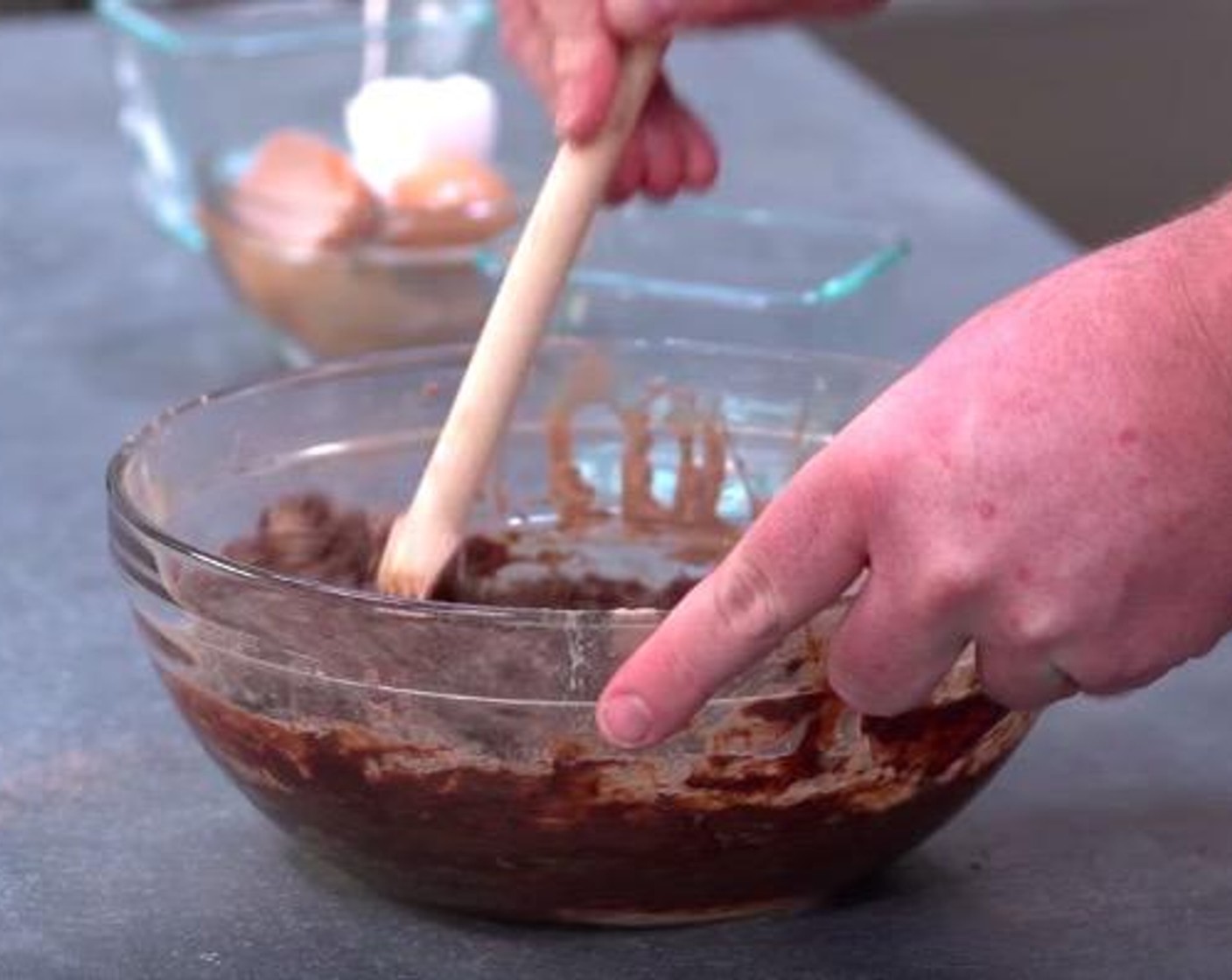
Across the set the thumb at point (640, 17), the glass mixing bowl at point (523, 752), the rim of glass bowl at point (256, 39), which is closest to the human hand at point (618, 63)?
the thumb at point (640, 17)

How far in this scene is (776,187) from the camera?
166cm

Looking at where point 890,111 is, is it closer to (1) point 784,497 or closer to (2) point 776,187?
(2) point 776,187

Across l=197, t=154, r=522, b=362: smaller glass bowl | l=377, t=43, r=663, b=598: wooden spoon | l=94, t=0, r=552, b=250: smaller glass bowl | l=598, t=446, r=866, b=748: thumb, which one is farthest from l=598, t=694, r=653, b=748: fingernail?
l=94, t=0, r=552, b=250: smaller glass bowl

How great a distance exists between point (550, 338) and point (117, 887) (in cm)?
28

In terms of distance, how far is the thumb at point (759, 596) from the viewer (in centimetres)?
70

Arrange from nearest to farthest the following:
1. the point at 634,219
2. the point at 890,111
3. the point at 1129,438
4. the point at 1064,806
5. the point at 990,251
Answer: the point at 1129,438
the point at 1064,806
the point at 634,219
the point at 990,251
the point at 890,111

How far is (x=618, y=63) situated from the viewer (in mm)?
867

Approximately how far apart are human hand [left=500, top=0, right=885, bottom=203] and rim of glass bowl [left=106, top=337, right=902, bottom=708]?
87 millimetres

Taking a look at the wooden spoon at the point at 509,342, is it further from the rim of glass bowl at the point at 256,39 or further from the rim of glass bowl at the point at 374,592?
the rim of glass bowl at the point at 256,39

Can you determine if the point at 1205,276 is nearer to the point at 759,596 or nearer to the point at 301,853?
the point at 759,596

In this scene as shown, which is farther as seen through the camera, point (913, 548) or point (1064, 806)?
point (1064, 806)

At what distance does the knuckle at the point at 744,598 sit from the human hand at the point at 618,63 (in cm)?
20

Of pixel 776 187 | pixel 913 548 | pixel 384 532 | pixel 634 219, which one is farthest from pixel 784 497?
pixel 776 187

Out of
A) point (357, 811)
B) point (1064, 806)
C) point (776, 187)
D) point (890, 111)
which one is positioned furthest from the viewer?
point (890, 111)
